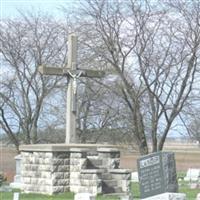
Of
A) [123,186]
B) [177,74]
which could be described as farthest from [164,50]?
[123,186]

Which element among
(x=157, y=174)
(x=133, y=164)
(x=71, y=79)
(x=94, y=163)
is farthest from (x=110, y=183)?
(x=133, y=164)

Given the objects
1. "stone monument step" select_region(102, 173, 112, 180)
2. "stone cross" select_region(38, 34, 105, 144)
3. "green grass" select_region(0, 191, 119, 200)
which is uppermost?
"stone cross" select_region(38, 34, 105, 144)

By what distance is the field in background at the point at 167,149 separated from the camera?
152ft

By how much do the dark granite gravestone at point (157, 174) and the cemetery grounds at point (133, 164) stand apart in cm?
521

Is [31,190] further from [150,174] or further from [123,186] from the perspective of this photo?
[150,174]

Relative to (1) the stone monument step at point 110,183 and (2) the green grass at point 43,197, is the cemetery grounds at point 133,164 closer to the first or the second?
(2) the green grass at point 43,197

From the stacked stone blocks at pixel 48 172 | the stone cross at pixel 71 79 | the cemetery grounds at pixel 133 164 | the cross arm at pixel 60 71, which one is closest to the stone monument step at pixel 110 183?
the cemetery grounds at pixel 133 164

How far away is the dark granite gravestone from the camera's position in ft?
46.0

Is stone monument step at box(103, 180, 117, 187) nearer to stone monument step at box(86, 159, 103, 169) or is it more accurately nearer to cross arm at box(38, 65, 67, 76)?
stone monument step at box(86, 159, 103, 169)

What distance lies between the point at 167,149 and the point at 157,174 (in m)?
37.1

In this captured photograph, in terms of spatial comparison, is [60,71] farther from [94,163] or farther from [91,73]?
[94,163]

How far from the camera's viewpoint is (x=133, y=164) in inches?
2180

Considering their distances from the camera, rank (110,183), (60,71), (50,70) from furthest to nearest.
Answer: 1. (60,71)
2. (50,70)
3. (110,183)

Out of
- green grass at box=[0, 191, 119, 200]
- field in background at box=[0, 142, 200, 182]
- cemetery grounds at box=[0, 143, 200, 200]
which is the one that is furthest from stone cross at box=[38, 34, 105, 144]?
field in background at box=[0, 142, 200, 182]
